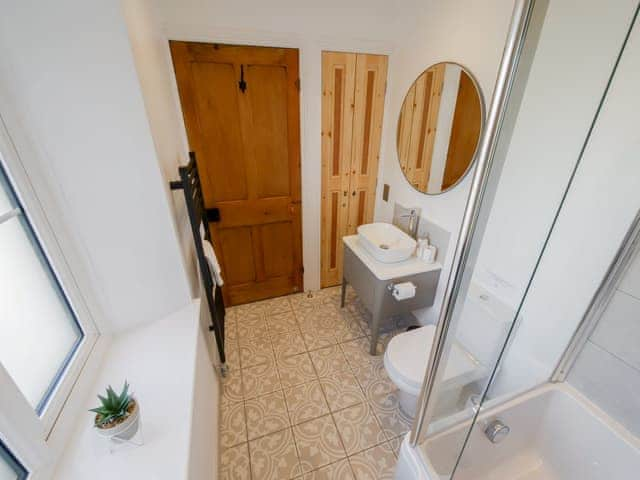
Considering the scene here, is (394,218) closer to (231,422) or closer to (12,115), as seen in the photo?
(231,422)

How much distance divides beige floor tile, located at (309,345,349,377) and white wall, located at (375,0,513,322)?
75 centimetres

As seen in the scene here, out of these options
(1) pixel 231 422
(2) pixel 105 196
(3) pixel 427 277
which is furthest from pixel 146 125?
(3) pixel 427 277

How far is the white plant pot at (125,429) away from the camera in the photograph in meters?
0.79

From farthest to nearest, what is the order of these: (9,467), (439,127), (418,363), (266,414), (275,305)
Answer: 1. (275,305)
2. (439,127)
3. (266,414)
4. (418,363)
5. (9,467)

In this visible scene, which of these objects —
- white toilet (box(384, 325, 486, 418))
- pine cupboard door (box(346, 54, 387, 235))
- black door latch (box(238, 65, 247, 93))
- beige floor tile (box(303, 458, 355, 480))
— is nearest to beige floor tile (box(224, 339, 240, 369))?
beige floor tile (box(303, 458, 355, 480))

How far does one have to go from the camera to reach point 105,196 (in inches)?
41.1

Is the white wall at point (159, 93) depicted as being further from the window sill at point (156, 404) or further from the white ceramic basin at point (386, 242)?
the white ceramic basin at point (386, 242)

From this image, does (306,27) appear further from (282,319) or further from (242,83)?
(282,319)

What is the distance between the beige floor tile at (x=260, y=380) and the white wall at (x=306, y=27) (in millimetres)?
1541

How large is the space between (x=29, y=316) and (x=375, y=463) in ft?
5.39

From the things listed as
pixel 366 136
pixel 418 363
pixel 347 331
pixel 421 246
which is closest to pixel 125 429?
pixel 418 363

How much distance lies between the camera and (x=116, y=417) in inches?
32.1

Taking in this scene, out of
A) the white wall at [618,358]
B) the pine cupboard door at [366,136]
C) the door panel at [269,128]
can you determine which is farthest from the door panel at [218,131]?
the white wall at [618,358]

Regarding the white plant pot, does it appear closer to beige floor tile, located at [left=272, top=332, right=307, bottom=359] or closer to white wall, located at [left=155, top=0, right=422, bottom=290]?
beige floor tile, located at [left=272, top=332, right=307, bottom=359]
